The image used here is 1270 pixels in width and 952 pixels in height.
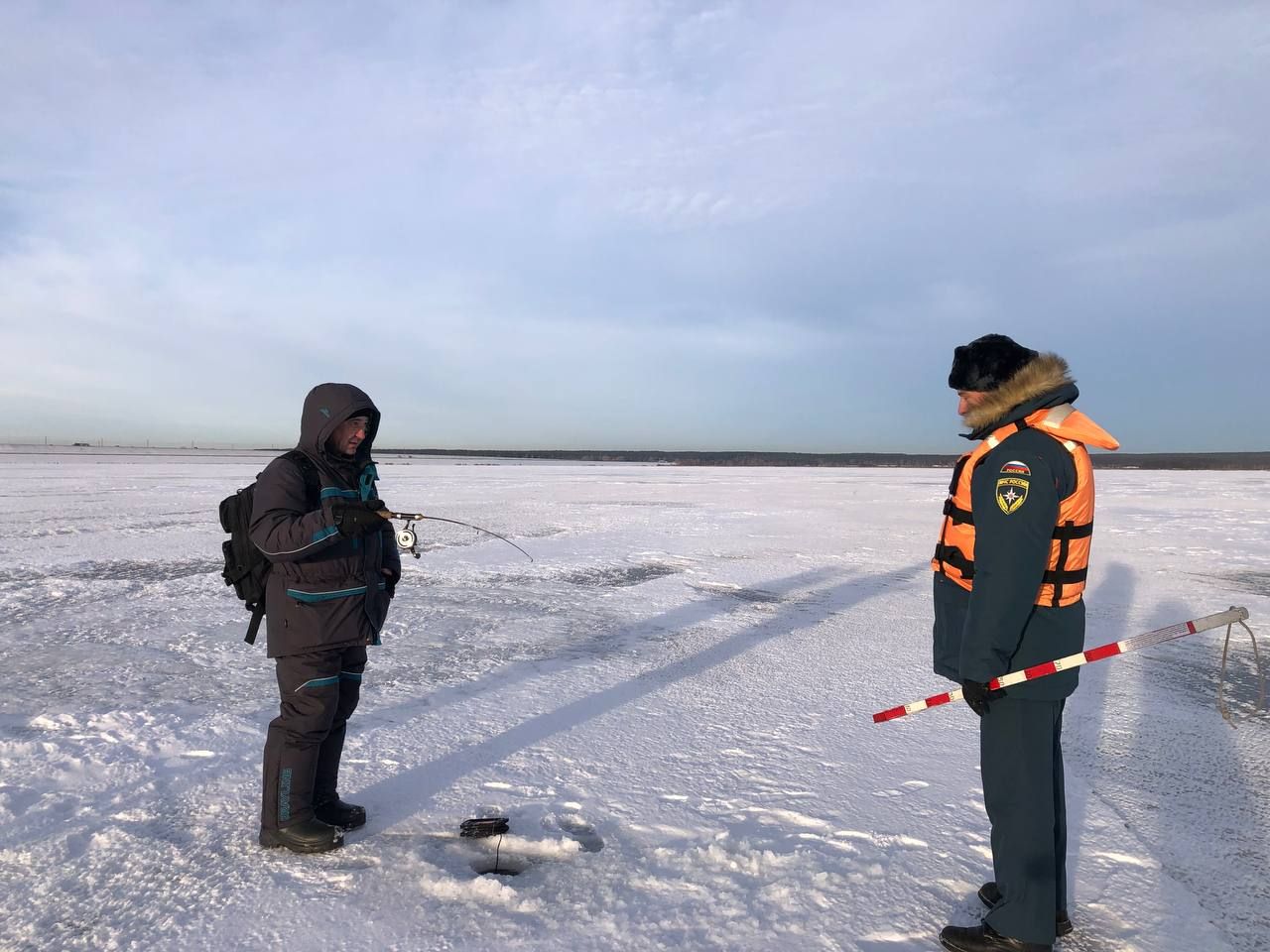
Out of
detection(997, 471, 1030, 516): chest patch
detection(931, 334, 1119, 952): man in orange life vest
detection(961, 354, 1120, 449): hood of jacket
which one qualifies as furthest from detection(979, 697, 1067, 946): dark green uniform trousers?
detection(961, 354, 1120, 449): hood of jacket

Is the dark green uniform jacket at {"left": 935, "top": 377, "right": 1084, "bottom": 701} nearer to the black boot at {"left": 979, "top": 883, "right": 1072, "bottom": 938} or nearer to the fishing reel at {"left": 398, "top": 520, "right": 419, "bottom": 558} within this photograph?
the black boot at {"left": 979, "top": 883, "right": 1072, "bottom": 938}

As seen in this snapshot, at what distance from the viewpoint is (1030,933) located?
7.10ft

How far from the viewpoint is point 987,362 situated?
2.29 meters

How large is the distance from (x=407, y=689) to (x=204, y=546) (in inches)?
266

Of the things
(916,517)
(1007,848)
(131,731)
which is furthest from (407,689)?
(916,517)

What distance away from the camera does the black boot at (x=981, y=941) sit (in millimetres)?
2176

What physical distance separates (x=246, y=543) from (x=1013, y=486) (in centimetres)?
254

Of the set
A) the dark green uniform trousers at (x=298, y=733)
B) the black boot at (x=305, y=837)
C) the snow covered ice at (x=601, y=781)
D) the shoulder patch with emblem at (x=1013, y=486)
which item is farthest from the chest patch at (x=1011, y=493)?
the black boot at (x=305, y=837)

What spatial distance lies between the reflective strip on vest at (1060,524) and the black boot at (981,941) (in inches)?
38.9

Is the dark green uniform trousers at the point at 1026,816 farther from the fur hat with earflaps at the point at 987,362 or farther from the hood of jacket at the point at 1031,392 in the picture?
the fur hat with earflaps at the point at 987,362

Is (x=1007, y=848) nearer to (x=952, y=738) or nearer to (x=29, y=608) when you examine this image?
(x=952, y=738)

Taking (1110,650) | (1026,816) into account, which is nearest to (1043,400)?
(1110,650)

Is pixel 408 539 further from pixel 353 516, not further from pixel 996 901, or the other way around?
pixel 996 901

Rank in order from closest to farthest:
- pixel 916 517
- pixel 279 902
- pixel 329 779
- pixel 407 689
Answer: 1. pixel 279 902
2. pixel 329 779
3. pixel 407 689
4. pixel 916 517
